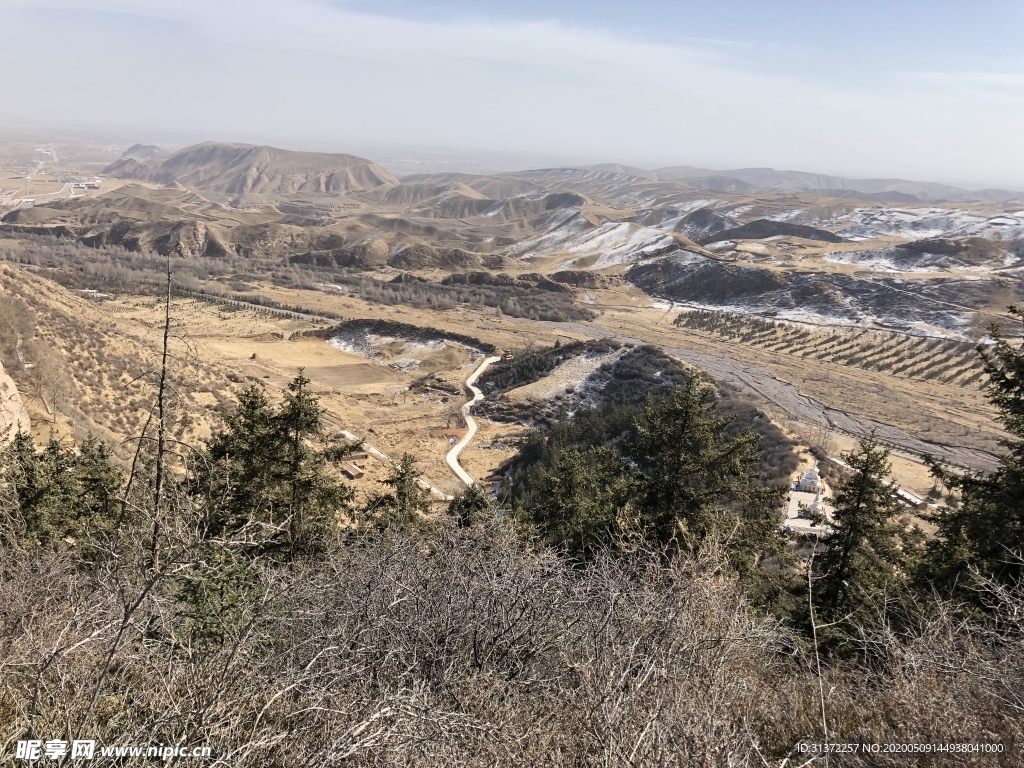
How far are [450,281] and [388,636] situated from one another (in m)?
97.6

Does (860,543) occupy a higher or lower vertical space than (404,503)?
higher

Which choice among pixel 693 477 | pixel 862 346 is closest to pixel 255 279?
pixel 862 346

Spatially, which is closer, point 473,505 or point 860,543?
point 860,543

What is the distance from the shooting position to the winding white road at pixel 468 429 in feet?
108

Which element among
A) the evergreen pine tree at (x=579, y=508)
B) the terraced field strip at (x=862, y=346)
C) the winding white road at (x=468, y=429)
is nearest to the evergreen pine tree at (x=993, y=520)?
the evergreen pine tree at (x=579, y=508)

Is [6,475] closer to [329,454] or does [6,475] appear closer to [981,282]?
[329,454]

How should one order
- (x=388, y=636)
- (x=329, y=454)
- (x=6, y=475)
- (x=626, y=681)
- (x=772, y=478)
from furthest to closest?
(x=772, y=478) → (x=329, y=454) → (x=6, y=475) → (x=388, y=636) → (x=626, y=681)

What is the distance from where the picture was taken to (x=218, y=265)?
4048 inches

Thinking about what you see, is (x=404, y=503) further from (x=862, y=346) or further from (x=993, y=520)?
(x=862, y=346)

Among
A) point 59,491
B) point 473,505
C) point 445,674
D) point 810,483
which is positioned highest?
point 445,674

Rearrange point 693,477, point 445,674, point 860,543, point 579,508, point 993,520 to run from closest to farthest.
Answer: point 445,674 < point 993,520 < point 860,543 < point 693,477 < point 579,508

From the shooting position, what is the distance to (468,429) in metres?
41.0

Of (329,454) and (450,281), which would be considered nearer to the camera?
(329,454)

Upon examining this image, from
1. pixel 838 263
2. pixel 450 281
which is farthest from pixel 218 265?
pixel 838 263
